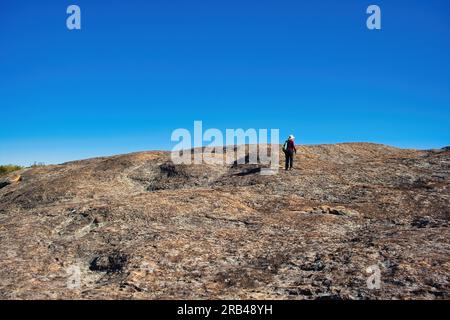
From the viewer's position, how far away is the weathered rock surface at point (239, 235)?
15.7 m

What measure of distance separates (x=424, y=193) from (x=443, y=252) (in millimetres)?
11635

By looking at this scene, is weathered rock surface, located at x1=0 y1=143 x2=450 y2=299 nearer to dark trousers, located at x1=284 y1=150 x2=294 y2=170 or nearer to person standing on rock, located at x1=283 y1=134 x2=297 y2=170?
dark trousers, located at x1=284 y1=150 x2=294 y2=170

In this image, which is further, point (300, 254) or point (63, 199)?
point (63, 199)

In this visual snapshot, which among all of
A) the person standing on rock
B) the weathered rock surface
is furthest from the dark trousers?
the weathered rock surface

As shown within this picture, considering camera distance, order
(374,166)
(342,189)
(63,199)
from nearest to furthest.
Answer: (342,189) < (63,199) < (374,166)

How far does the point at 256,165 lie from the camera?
39188 millimetres

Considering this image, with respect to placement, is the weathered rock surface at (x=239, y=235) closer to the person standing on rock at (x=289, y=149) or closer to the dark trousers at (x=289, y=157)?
the dark trousers at (x=289, y=157)

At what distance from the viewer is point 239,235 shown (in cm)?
2189

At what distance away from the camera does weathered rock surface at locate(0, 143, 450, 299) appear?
15.7 meters

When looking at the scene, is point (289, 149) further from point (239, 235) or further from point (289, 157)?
point (239, 235)
